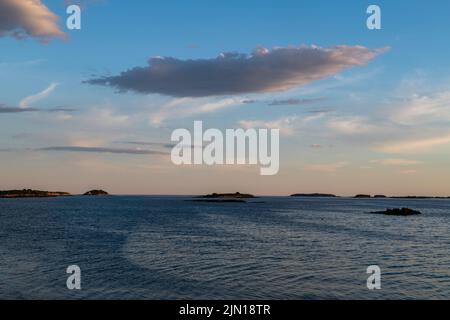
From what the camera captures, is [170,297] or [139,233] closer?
[170,297]

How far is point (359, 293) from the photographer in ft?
93.5

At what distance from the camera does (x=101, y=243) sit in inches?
2114

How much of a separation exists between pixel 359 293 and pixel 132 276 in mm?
17139

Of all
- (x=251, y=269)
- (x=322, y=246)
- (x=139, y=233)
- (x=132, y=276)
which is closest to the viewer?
(x=132, y=276)

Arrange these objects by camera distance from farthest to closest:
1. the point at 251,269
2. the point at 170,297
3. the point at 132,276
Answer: the point at 251,269
the point at 132,276
the point at 170,297

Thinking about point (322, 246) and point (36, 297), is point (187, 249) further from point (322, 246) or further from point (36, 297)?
point (36, 297)

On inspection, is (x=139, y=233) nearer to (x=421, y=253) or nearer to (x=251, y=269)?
(x=251, y=269)

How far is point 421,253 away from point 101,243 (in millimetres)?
38458
